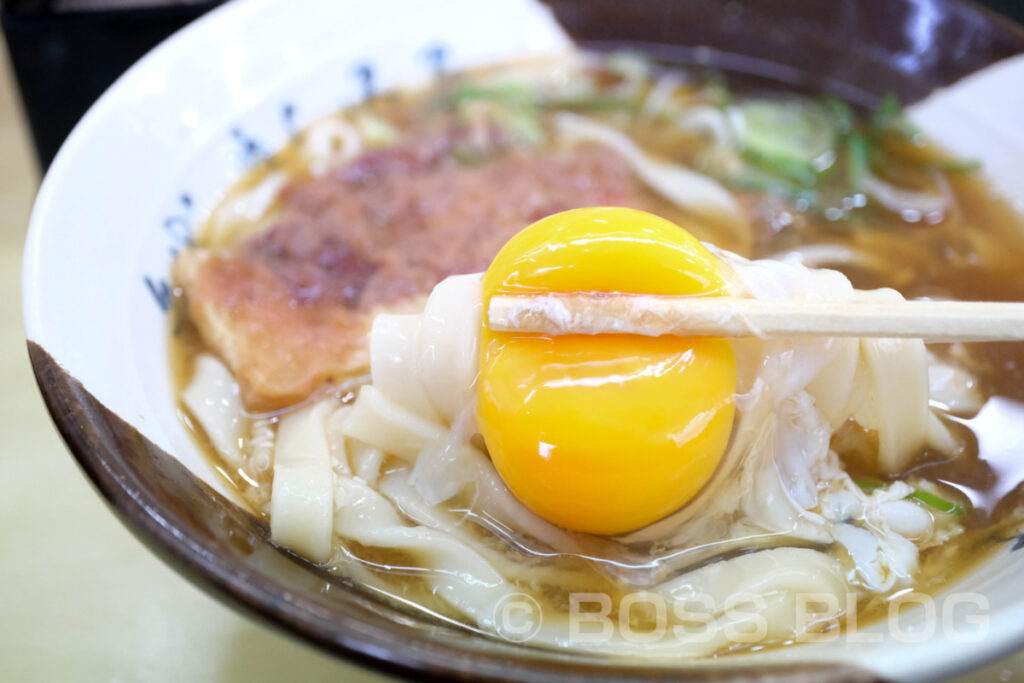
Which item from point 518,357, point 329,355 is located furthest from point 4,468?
point 518,357

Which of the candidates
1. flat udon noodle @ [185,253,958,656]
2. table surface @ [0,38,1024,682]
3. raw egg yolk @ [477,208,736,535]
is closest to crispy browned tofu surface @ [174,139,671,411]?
flat udon noodle @ [185,253,958,656]

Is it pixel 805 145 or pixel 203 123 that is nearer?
pixel 203 123

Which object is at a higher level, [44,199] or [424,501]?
[44,199]

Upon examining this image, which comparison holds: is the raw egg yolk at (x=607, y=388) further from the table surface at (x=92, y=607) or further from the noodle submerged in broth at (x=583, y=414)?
the table surface at (x=92, y=607)

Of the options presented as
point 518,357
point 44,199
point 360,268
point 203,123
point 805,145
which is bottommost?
point 518,357

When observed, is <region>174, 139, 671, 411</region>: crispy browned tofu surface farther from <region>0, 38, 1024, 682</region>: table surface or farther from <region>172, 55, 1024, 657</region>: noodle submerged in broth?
<region>0, 38, 1024, 682</region>: table surface

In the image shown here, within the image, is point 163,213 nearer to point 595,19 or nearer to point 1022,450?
point 595,19
